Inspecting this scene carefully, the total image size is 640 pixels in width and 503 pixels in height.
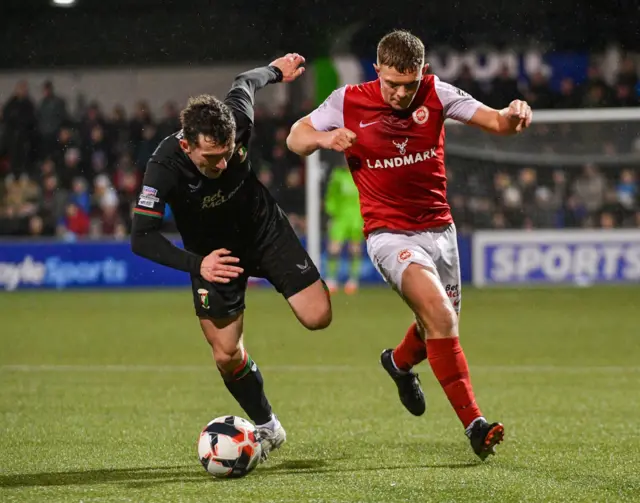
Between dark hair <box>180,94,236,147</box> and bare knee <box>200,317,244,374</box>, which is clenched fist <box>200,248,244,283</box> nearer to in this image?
dark hair <box>180,94,236,147</box>

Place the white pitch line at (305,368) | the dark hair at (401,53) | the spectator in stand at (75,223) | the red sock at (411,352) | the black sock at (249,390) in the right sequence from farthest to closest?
the spectator in stand at (75,223), the white pitch line at (305,368), the red sock at (411,352), the black sock at (249,390), the dark hair at (401,53)

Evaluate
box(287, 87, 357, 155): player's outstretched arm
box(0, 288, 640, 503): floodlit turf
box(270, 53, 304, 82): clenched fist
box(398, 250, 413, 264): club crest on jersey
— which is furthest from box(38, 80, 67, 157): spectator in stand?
box(398, 250, 413, 264): club crest on jersey

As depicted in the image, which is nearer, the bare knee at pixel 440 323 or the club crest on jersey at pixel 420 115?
the bare knee at pixel 440 323

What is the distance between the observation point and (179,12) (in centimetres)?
2250

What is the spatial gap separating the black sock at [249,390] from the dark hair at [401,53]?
5.63 ft

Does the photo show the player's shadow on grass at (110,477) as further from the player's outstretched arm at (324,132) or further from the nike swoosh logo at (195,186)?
the player's outstretched arm at (324,132)

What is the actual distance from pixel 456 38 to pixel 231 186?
53.3ft

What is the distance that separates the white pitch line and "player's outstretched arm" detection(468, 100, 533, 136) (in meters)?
3.49

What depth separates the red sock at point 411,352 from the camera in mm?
6371

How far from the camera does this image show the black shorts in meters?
5.73

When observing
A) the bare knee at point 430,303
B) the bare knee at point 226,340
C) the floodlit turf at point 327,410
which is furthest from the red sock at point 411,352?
the bare knee at point 226,340

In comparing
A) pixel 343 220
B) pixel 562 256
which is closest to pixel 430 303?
pixel 343 220

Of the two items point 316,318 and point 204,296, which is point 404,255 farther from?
point 204,296

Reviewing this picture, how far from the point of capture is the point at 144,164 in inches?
785
